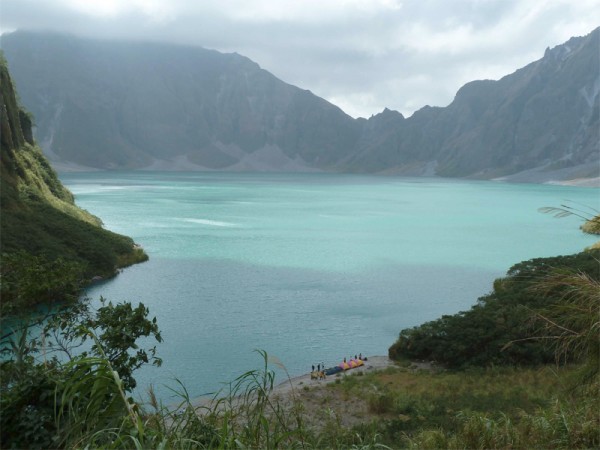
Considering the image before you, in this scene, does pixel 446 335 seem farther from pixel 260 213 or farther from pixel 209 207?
pixel 209 207

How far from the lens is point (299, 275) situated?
175 ft

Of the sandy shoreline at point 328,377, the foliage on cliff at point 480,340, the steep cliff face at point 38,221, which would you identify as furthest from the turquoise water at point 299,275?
the steep cliff face at point 38,221

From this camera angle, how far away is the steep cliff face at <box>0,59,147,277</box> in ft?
159

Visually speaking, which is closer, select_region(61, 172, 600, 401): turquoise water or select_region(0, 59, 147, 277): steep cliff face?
select_region(61, 172, 600, 401): turquoise water

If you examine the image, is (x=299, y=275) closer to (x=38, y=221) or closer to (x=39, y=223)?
(x=39, y=223)

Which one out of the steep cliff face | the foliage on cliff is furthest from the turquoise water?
the steep cliff face

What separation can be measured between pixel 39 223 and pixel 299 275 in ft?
86.1

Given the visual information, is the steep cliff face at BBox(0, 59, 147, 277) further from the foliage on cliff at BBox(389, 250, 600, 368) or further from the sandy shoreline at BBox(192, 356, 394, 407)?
the foliage on cliff at BBox(389, 250, 600, 368)

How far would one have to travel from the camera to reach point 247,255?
62.9 m

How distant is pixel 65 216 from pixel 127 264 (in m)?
10.6

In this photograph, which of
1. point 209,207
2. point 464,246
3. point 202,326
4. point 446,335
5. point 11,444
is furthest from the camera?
point 209,207

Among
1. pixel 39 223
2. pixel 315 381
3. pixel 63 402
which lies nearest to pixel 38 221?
pixel 39 223

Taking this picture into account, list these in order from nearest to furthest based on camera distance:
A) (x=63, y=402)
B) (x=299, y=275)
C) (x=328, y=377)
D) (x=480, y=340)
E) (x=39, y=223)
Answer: (x=63, y=402), (x=328, y=377), (x=480, y=340), (x=299, y=275), (x=39, y=223)

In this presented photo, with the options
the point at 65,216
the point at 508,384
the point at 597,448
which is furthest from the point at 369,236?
the point at 597,448
